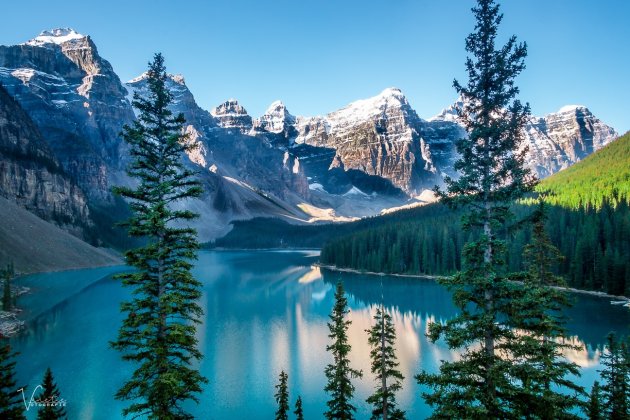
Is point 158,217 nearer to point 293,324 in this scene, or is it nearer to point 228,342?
point 228,342

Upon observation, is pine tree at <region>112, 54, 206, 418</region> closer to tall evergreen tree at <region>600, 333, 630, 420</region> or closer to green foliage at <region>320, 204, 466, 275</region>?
tall evergreen tree at <region>600, 333, 630, 420</region>

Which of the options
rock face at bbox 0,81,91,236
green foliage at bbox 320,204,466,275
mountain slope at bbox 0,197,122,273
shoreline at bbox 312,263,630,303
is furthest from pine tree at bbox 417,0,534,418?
rock face at bbox 0,81,91,236

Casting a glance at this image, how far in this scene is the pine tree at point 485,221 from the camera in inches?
457

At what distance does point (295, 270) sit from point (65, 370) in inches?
4108

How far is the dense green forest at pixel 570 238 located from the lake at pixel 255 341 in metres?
10.9

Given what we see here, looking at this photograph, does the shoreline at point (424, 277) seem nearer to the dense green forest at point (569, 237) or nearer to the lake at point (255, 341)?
the dense green forest at point (569, 237)

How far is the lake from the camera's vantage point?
34812 millimetres

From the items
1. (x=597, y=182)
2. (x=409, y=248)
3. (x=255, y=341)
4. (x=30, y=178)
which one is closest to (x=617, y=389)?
(x=255, y=341)

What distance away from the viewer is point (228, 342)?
5231 cm

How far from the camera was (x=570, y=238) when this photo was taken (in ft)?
299

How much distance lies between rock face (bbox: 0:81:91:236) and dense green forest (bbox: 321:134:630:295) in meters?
126

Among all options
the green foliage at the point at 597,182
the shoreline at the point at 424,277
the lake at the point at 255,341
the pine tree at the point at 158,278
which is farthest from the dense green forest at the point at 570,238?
the pine tree at the point at 158,278

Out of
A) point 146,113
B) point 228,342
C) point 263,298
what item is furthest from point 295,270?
point 146,113

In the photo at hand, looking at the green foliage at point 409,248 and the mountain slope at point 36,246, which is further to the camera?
the mountain slope at point 36,246
